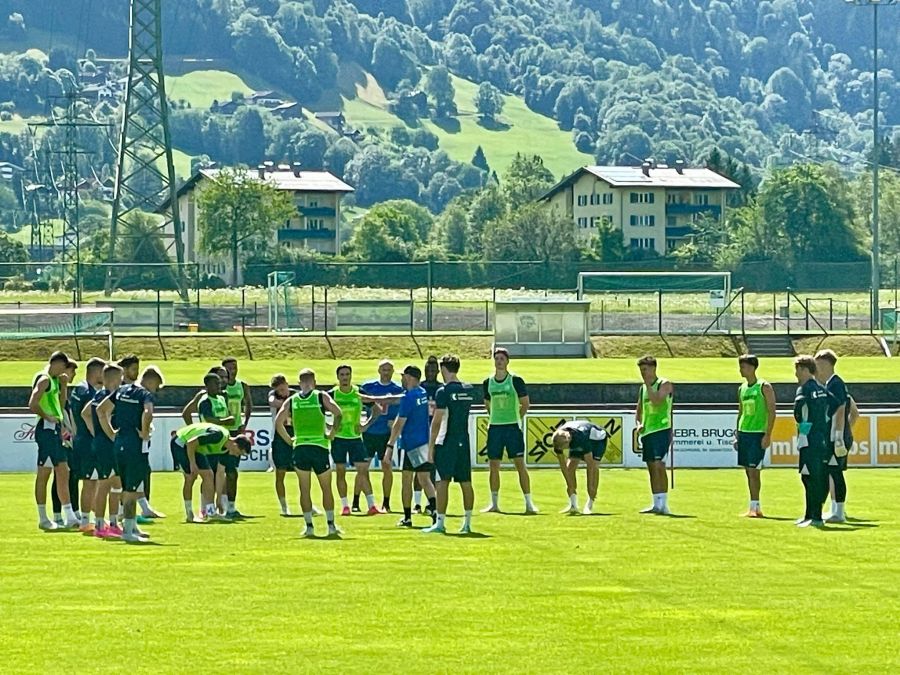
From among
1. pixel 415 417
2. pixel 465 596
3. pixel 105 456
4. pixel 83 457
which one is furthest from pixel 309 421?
pixel 465 596

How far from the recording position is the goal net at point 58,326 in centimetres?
5544

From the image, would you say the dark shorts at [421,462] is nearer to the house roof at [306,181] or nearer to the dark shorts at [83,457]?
the dark shorts at [83,457]

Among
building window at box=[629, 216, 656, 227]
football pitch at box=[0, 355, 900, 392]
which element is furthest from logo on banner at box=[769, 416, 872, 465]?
building window at box=[629, 216, 656, 227]

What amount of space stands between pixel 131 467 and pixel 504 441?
520cm

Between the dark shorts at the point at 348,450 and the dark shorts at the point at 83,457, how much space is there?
3243mm

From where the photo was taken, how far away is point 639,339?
2394 inches

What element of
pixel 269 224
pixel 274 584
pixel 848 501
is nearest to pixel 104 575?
pixel 274 584

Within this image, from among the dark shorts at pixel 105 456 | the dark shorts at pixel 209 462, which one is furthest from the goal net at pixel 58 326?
the dark shorts at pixel 105 456

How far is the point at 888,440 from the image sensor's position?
112 ft

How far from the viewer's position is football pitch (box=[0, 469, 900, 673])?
41.1 ft

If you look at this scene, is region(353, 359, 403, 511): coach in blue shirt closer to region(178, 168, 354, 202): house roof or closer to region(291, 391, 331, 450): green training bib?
region(291, 391, 331, 450): green training bib

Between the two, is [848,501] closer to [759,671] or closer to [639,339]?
[759,671]

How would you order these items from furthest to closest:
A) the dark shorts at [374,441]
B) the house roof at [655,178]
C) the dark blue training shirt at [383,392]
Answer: the house roof at [655,178]
the dark shorts at [374,441]
the dark blue training shirt at [383,392]

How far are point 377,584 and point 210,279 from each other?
9131cm
